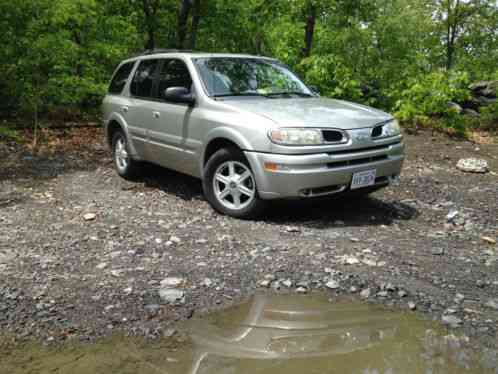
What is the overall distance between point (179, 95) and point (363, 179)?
2.20m

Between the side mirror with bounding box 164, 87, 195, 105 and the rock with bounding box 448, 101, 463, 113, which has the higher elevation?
the side mirror with bounding box 164, 87, 195, 105

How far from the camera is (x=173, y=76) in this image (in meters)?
6.20

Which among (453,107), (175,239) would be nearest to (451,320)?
(175,239)

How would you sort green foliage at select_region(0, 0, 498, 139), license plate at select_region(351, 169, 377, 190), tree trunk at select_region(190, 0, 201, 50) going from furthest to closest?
tree trunk at select_region(190, 0, 201, 50) < green foliage at select_region(0, 0, 498, 139) < license plate at select_region(351, 169, 377, 190)

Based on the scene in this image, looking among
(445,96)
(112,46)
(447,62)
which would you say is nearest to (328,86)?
(445,96)

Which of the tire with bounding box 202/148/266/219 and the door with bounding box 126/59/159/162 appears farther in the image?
the door with bounding box 126/59/159/162

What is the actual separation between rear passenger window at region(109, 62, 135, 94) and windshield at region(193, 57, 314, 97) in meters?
1.65

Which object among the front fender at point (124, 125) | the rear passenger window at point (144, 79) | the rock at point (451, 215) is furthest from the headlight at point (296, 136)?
the front fender at point (124, 125)

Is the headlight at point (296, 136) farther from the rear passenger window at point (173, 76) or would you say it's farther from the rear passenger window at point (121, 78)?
the rear passenger window at point (121, 78)

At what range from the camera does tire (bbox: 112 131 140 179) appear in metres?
7.11

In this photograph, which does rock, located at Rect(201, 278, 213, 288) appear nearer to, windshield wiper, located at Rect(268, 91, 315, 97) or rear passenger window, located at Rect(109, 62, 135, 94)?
windshield wiper, located at Rect(268, 91, 315, 97)

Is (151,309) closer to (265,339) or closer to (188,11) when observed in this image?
(265,339)

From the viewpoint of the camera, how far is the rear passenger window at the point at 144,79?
6.62m

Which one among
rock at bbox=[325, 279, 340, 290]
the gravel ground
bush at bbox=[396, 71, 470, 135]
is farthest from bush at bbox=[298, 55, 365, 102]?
rock at bbox=[325, 279, 340, 290]
